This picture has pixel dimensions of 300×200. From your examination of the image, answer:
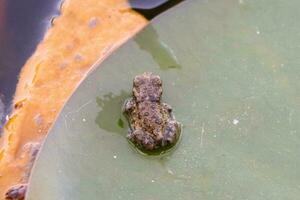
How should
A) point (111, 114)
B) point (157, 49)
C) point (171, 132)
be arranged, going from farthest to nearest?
point (157, 49), point (111, 114), point (171, 132)

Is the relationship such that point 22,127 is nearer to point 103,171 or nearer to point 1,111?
point 1,111

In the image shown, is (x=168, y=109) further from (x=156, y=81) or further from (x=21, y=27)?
(x=21, y=27)

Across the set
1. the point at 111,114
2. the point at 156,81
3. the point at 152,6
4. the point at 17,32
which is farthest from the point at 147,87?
the point at 17,32

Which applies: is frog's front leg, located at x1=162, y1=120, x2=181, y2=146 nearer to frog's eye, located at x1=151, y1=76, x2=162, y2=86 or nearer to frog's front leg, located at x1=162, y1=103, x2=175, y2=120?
frog's front leg, located at x1=162, y1=103, x2=175, y2=120

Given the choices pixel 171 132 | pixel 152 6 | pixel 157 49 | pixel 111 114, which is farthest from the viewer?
pixel 152 6

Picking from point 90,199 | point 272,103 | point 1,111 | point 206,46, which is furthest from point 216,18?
point 1,111

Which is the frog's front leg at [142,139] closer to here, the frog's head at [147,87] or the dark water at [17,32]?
the frog's head at [147,87]
